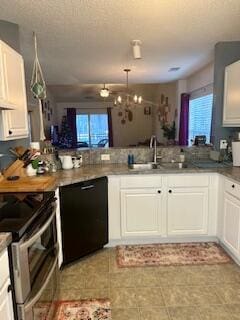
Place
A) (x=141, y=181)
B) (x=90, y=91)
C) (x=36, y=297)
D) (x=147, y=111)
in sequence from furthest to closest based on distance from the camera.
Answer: (x=147, y=111) → (x=90, y=91) → (x=141, y=181) → (x=36, y=297)

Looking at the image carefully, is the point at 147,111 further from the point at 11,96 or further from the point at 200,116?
the point at 11,96

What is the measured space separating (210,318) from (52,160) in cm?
218

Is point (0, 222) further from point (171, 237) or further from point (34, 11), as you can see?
point (171, 237)

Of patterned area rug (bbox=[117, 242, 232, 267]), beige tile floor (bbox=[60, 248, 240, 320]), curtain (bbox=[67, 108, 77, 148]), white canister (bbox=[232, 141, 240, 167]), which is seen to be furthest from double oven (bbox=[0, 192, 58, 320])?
curtain (bbox=[67, 108, 77, 148])

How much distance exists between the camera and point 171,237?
112 inches

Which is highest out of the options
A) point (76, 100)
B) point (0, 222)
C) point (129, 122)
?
point (76, 100)

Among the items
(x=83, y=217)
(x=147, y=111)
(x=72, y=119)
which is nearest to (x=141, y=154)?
(x=83, y=217)

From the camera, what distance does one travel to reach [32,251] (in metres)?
1.34

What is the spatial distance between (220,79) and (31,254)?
9.42 ft

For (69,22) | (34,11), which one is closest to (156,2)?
(69,22)

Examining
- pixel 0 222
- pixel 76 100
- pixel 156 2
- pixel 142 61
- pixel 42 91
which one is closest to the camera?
pixel 0 222

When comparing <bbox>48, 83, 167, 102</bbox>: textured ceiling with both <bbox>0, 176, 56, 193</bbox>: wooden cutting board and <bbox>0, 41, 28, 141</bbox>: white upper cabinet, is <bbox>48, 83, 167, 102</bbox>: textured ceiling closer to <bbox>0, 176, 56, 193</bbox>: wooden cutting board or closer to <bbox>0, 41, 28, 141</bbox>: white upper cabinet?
<bbox>0, 41, 28, 141</bbox>: white upper cabinet

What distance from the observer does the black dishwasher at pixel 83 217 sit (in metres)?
2.34

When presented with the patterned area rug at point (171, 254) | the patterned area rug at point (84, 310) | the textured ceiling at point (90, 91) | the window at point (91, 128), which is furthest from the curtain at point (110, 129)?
the patterned area rug at point (84, 310)
